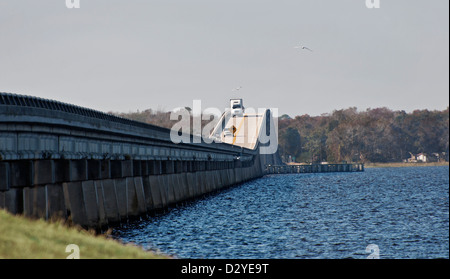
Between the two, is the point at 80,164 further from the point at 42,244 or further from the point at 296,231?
the point at 42,244

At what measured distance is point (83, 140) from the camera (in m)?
40.7

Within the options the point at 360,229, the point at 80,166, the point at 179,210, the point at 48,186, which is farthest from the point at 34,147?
the point at 179,210

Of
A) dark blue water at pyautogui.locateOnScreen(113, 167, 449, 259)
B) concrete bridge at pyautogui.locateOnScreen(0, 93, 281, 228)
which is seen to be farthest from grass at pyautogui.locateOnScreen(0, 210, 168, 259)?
dark blue water at pyautogui.locateOnScreen(113, 167, 449, 259)

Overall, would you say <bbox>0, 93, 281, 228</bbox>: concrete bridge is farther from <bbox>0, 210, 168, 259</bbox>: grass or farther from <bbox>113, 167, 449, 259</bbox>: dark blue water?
<bbox>0, 210, 168, 259</bbox>: grass

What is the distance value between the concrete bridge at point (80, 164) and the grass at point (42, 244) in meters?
6.02

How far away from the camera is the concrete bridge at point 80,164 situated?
98.1ft

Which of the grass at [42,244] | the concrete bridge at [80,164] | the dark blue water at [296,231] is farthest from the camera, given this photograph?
the dark blue water at [296,231]

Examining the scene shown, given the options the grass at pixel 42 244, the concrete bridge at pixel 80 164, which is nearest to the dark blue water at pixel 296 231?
the concrete bridge at pixel 80 164

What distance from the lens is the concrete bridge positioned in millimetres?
29906

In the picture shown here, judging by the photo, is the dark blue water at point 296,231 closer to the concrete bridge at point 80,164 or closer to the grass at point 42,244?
the concrete bridge at point 80,164

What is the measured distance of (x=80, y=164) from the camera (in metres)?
39.6
